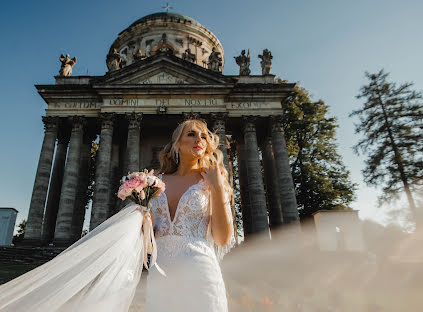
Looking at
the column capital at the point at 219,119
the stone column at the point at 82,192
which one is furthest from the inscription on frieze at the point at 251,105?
the stone column at the point at 82,192

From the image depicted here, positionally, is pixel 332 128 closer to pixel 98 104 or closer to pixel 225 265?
pixel 225 265

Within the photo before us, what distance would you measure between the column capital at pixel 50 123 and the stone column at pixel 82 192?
2273 mm

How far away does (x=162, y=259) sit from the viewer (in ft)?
7.93

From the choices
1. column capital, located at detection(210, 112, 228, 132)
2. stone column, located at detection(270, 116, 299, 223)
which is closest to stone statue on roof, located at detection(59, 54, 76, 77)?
column capital, located at detection(210, 112, 228, 132)

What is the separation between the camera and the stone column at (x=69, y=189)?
17181 mm

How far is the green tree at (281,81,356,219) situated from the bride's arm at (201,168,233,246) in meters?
22.4

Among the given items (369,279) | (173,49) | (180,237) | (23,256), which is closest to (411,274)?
(369,279)

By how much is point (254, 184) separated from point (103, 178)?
32.0 ft

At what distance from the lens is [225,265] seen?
558 inches

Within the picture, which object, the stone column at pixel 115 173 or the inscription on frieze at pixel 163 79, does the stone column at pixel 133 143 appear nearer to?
the stone column at pixel 115 173

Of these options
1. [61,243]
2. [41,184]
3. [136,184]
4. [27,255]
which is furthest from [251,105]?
[136,184]

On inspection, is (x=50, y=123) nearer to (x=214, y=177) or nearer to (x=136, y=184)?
(x=136, y=184)

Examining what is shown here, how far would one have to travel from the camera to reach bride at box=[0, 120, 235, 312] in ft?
6.70

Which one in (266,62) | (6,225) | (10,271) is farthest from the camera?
(266,62)
